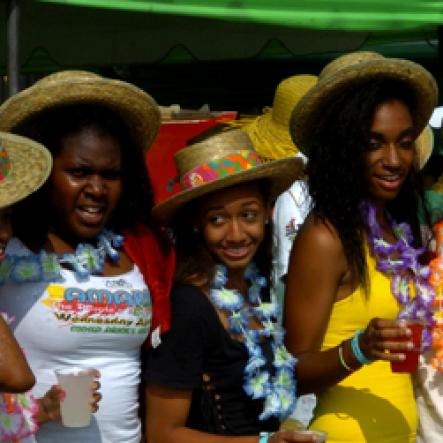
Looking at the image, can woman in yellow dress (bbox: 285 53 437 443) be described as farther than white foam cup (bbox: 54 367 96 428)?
Yes

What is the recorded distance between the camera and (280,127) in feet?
17.0

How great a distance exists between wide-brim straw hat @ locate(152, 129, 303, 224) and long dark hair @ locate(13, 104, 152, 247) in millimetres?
95

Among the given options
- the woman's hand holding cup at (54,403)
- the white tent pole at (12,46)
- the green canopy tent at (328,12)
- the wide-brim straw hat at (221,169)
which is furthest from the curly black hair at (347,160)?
the green canopy tent at (328,12)

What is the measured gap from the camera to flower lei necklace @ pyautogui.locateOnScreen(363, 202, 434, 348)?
2.92 metres

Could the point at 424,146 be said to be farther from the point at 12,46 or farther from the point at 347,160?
the point at 12,46

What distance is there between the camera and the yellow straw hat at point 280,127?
505 cm

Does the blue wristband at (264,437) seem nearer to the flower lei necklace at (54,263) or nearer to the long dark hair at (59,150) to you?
the flower lei necklace at (54,263)

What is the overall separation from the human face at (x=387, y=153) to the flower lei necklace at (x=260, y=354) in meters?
0.56

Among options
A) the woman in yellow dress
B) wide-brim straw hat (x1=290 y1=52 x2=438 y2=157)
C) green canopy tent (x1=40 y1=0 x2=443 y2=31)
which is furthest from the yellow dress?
green canopy tent (x1=40 y1=0 x2=443 y2=31)

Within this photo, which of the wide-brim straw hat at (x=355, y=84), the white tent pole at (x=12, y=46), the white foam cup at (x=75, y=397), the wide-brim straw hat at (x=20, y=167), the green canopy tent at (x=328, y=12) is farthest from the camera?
the green canopy tent at (x=328, y=12)

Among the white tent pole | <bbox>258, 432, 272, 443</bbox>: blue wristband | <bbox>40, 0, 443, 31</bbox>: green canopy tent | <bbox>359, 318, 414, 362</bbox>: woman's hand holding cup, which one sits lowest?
<bbox>258, 432, 272, 443</bbox>: blue wristband

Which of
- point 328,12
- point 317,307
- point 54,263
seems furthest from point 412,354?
point 328,12

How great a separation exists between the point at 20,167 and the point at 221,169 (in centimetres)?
77

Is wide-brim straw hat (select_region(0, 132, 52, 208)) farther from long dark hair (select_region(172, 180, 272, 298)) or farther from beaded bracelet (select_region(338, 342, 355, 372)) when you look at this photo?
beaded bracelet (select_region(338, 342, 355, 372))
